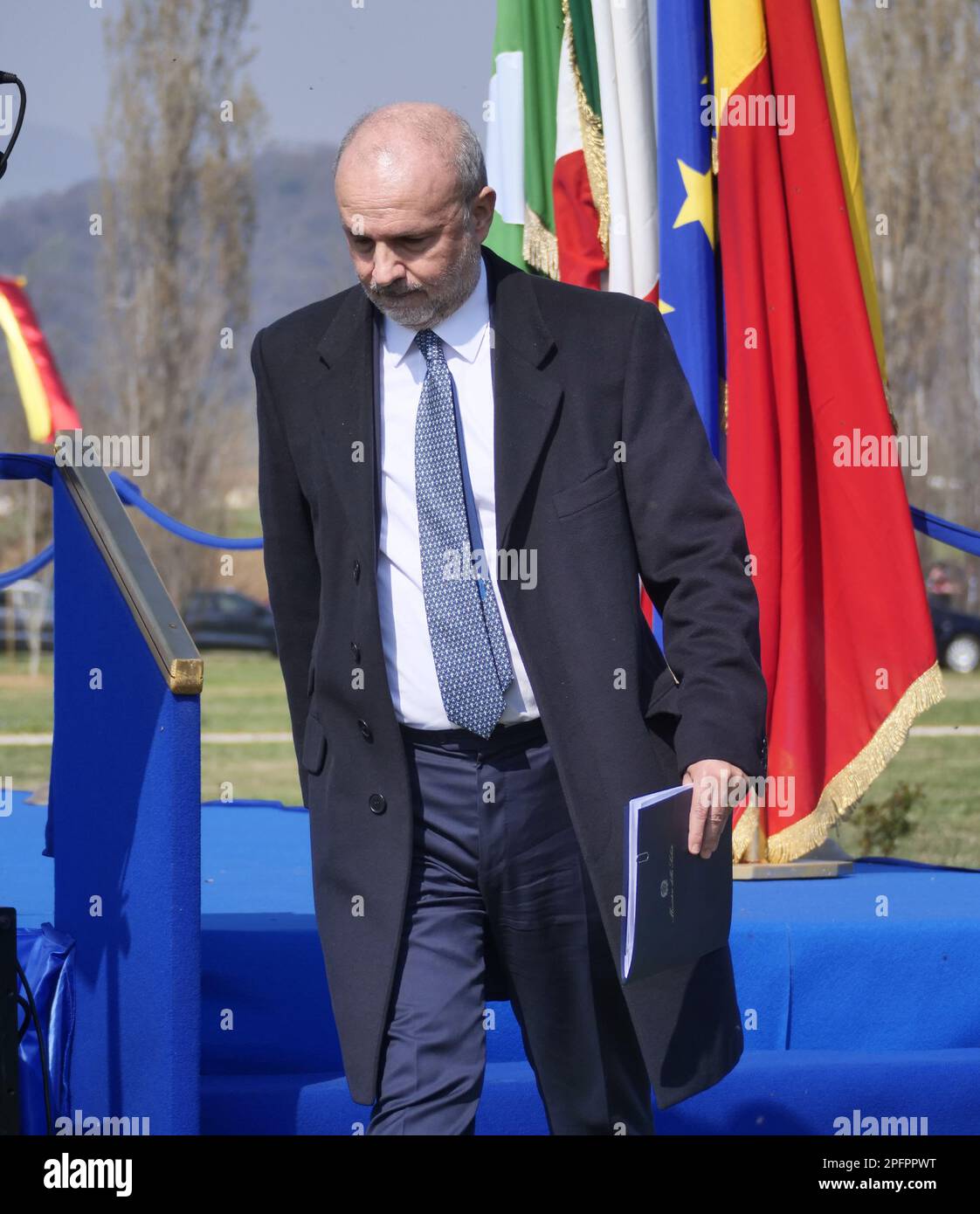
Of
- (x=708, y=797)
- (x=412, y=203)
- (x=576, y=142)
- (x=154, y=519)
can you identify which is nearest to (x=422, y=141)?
(x=412, y=203)

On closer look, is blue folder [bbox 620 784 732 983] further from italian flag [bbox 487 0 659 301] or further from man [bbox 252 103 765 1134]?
italian flag [bbox 487 0 659 301]

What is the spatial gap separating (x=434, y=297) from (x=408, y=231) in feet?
0.35

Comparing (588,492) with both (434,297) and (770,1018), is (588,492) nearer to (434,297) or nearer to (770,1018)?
(434,297)

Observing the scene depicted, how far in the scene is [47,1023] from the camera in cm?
312

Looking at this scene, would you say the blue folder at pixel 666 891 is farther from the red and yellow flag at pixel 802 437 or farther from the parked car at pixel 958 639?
the parked car at pixel 958 639

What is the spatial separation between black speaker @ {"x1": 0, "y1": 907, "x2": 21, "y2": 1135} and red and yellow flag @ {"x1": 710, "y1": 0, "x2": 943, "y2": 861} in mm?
2273

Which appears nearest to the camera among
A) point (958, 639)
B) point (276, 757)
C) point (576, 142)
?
point (576, 142)

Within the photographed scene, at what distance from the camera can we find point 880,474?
4695 millimetres

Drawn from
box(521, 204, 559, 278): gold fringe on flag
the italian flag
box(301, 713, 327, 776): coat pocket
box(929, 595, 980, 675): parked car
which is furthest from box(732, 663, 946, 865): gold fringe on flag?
box(929, 595, 980, 675): parked car

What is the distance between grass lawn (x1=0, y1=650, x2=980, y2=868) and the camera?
988 cm

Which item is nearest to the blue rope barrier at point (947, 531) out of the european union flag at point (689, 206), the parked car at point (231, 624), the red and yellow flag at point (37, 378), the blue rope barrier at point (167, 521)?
the european union flag at point (689, 206)

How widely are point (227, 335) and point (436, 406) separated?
13.3 ft

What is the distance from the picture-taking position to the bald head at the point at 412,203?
91.0 inches
